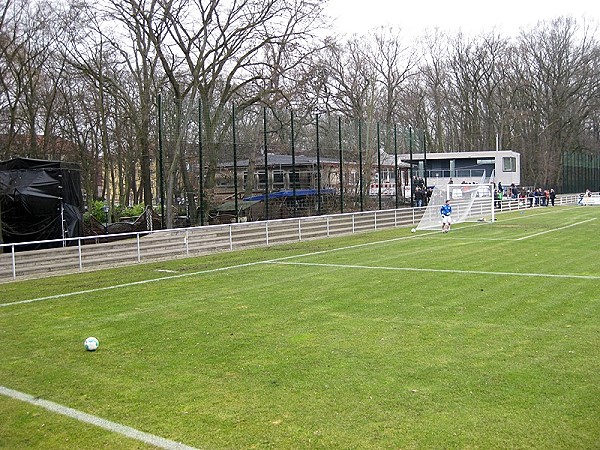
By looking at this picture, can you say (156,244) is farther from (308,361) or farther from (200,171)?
(308,361)

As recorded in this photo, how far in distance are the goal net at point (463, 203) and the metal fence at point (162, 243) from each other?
3353 millimetres

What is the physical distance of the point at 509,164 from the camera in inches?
2534

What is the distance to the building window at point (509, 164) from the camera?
63.8 meters

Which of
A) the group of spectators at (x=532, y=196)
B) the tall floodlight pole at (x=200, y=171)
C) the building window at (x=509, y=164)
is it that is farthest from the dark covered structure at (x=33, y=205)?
the building window at (x=509, y=164)

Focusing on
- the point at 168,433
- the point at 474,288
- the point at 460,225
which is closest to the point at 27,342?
the point at 168,433

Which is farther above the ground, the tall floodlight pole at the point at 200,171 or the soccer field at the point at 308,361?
the tall floodlight pole at the point at 200,171

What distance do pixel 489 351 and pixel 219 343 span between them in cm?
362

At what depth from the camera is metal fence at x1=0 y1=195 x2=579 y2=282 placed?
1717cm

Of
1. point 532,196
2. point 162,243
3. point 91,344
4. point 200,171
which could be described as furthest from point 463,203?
point 91,344

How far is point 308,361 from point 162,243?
44.6ft

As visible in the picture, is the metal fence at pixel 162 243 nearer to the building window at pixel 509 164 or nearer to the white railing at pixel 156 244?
the white railing at pixel 156 244

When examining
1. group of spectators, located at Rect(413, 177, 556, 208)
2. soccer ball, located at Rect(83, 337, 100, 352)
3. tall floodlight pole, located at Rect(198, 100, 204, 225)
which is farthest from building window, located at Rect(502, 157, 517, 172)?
soccer ball, located at Rect(83, 337, 100, 352)

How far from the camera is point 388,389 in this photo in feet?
22.4

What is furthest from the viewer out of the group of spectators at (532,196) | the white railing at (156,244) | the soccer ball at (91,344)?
the group of spectators at (532,196)
